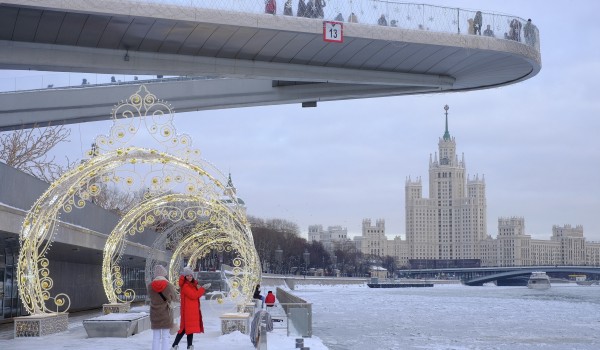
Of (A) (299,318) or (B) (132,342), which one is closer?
(B) (132,342)

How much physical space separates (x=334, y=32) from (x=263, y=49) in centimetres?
274

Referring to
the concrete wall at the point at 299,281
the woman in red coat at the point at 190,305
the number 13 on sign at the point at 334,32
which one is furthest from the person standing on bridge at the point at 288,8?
the concrete wall at the point at 299,281

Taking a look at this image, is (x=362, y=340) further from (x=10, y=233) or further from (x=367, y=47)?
(x=10, y=233)

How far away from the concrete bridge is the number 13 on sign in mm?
147

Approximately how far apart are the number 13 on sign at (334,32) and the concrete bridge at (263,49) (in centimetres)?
15

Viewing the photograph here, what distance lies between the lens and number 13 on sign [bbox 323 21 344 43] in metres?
26.0

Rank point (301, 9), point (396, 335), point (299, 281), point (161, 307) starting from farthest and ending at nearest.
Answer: point (299, 281) < point (396, 335) < point (301, 9) < point (161, 307)

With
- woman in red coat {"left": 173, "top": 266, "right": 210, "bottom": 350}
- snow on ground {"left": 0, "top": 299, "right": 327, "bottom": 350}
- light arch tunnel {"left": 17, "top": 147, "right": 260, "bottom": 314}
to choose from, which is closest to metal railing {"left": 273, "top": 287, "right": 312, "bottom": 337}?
snow on ground {"left": 0, "top": 299, "right": 327, "bottom": 350}

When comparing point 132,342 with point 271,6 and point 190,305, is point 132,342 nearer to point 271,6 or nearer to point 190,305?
point 190,305

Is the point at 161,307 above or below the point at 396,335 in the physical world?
above

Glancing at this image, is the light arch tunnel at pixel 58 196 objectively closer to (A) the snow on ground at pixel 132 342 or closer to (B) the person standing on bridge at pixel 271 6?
(A) the snow on ground at pixel 132 342

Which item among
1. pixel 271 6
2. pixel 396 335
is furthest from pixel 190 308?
pixel 396 335

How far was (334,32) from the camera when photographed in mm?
26094

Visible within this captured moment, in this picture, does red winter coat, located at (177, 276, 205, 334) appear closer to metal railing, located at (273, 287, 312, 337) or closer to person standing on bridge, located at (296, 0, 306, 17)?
metal railing, located at (273, 287, 312, 337)
